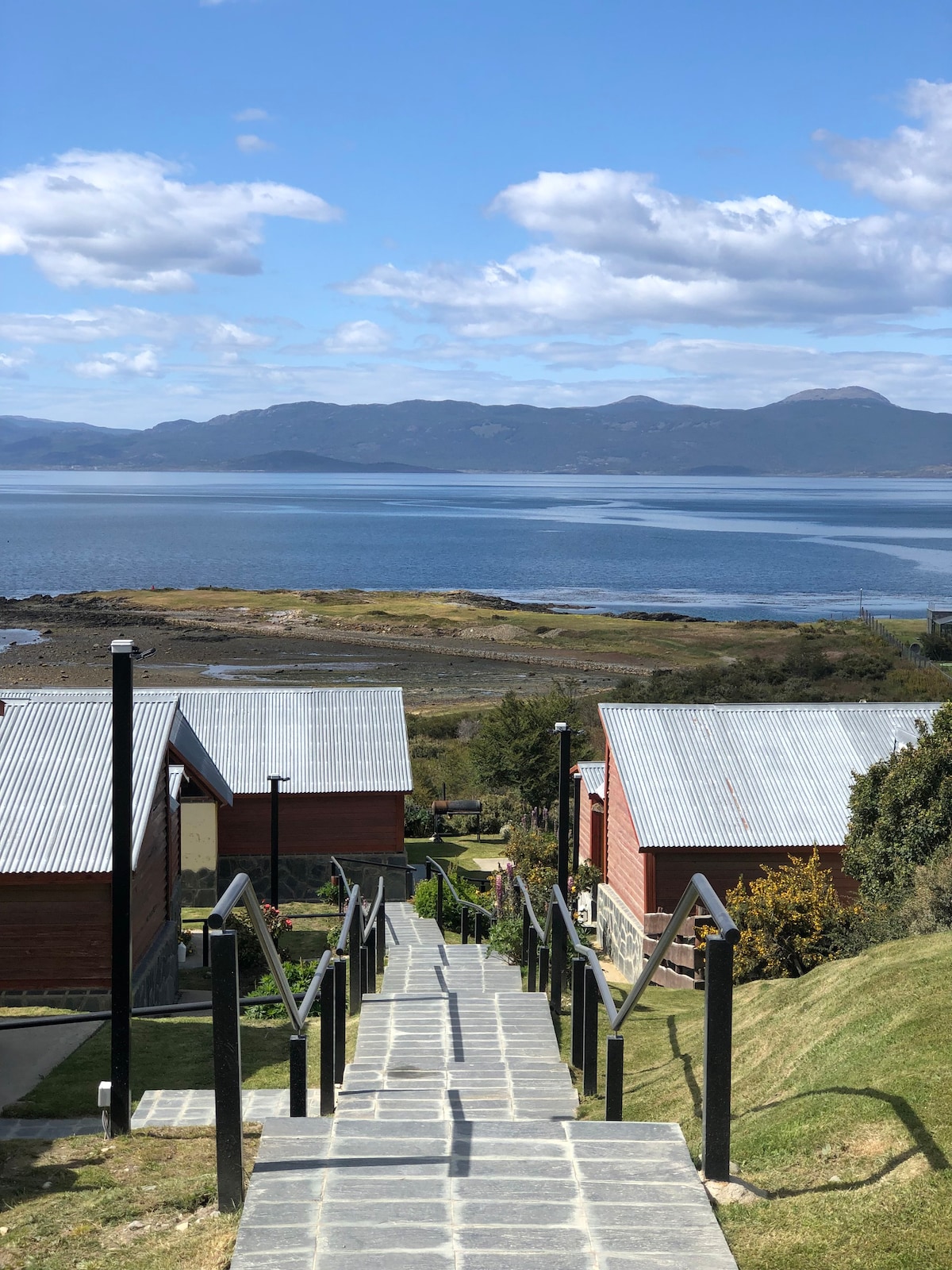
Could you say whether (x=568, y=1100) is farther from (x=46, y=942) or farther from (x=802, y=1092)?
(x=46, y=942)

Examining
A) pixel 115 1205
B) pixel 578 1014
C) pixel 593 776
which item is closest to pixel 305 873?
pixel 593 776

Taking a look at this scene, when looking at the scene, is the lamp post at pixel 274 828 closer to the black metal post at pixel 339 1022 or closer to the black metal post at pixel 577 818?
the black metal post at pixel 577 818

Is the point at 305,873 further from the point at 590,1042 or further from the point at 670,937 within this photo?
the point at 670,937

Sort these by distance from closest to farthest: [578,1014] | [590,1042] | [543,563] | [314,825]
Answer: [590,1042], [578,1014], [314,825], [543,563]

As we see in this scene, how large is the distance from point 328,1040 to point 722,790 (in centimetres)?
1240

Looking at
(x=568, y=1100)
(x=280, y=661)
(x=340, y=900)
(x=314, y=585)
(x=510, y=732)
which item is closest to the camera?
(x=568, y=1100)

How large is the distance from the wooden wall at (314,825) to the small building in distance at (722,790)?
505 centimetres

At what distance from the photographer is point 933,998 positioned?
7.27 meters

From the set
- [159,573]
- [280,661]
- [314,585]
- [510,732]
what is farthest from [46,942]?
[159,573]

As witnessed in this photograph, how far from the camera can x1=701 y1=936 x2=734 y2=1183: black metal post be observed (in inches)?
182

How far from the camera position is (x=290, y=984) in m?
12.4

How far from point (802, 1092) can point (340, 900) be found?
15.5m

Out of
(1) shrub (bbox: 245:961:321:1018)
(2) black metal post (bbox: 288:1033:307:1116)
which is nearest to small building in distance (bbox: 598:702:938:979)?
(1) shrub (bbox: 245:961:321:1018)

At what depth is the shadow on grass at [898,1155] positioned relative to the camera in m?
4.84
